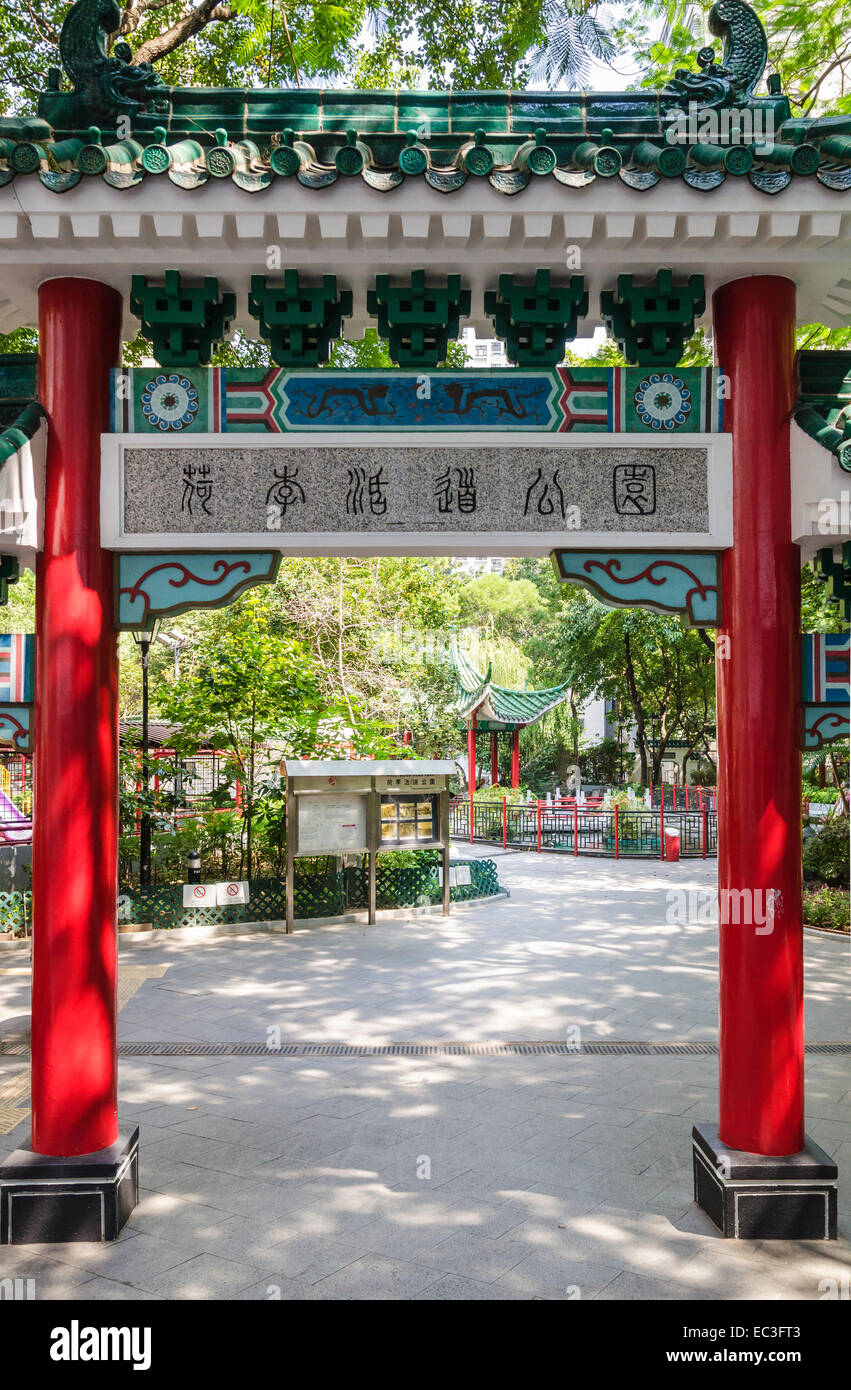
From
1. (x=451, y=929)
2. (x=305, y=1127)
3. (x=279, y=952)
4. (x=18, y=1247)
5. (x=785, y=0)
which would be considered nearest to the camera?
(x=18, y=1247)

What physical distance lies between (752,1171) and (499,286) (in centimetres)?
393

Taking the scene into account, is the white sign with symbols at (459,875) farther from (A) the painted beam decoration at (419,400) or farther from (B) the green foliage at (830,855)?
(A) the painted beam decoration at (419,400)

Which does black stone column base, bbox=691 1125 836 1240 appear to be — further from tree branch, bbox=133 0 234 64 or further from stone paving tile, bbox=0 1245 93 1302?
tree branch, bbox=133 0 234 64

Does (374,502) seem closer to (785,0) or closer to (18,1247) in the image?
(18,1247)

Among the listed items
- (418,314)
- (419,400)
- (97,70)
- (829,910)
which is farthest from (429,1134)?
(829,910)

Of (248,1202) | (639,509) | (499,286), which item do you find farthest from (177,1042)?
(499,286)

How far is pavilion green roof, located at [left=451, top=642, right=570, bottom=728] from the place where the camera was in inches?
882

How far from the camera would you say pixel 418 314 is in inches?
165

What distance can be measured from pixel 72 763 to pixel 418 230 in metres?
2.64

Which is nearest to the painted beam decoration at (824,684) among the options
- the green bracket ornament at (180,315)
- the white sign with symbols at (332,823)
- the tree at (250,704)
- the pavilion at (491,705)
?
the green bracket ornament at (180,315)

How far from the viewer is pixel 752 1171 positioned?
3895mm

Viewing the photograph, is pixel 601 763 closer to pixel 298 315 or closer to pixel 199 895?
pixel 199 895

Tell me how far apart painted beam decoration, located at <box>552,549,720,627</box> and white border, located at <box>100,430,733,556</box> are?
0.05 m

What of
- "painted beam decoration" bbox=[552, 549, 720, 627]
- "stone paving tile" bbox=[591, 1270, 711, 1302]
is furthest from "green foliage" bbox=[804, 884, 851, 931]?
"stone paving tile" bbox=[591, 1270, 711, 1302]
